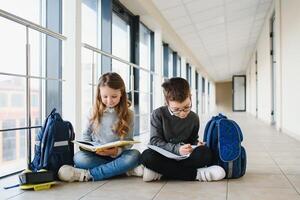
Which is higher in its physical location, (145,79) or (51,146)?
(145,79)

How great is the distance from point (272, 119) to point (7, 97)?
4775 millimetres

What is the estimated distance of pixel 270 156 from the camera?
2.25 m

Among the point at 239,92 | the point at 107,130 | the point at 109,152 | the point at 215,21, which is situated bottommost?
the point at 109,152

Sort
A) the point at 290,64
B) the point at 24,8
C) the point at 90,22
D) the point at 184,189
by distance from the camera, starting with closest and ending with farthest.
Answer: the point at 184,189 < the point at 24,8 < the point at 90,22 < the point at 290,64

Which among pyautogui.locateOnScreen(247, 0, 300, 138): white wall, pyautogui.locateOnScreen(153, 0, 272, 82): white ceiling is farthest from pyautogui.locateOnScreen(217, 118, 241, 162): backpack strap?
pyautogui.locateOnScreen(153, 0, 272, 82): white ceiling

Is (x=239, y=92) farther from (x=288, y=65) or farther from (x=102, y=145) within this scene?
(x=102, y=145)

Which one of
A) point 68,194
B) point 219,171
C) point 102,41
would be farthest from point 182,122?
point 102,41

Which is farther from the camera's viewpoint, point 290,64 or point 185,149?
point 290,64

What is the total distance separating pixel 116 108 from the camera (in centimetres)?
171

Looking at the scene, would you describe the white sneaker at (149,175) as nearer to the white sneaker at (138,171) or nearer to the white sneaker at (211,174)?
the white sneaker at (138,171)

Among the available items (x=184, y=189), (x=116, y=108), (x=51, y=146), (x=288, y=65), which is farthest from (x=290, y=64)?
(x=51, y=146)

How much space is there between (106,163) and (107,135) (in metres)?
0.14

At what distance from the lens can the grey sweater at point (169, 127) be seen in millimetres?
1638

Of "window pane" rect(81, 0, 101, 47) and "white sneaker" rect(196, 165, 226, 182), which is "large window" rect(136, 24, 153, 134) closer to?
"window pane" rect(81, 0, 101, 47)
